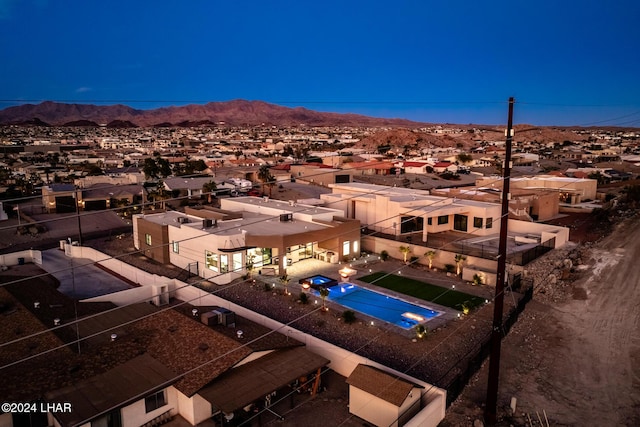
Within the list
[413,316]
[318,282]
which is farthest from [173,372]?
[318,282]

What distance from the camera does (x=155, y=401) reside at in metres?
12.2

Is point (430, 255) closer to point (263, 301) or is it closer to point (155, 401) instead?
point (263, 301)

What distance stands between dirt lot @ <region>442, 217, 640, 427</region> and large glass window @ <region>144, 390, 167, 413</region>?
773 centimetres

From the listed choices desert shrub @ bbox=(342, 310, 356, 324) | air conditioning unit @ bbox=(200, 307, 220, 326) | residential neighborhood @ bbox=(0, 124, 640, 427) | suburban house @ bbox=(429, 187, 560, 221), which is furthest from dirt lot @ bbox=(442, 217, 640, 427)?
suburban house @ bbox=(429, 187, 560, 221)

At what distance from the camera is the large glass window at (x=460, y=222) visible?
3175cm

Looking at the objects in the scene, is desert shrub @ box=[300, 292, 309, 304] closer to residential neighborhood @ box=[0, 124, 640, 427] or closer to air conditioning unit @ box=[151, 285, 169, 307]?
residential neighborhood @ box=[0, 124, 640, 427]

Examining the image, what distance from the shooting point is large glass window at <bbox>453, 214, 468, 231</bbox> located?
104ft

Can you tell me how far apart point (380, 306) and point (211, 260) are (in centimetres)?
974

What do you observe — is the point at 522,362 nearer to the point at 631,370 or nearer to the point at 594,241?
the point at 631,370

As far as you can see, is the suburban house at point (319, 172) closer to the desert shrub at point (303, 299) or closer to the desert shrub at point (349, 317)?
the desert shrub at point (303, 299)

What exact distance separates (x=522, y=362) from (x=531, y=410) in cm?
284

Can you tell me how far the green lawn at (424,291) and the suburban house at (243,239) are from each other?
3.78m

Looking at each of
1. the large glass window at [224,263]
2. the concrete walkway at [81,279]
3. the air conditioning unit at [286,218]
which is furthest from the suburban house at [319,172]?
the large glass window at [224,263]

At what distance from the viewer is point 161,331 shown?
49.8 feet
